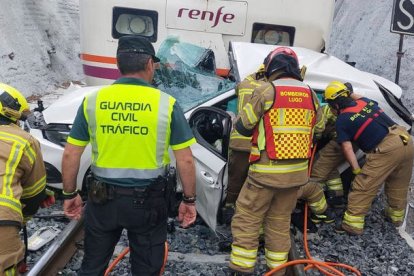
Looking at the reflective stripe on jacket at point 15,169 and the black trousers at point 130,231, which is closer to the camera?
the reflective stripe on jacket at point 15,169

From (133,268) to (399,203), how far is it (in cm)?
317

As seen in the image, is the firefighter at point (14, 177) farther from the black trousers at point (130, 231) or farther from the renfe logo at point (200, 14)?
the renfe logo at point (200, 14)

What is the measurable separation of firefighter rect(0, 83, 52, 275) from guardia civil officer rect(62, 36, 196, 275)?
205mm

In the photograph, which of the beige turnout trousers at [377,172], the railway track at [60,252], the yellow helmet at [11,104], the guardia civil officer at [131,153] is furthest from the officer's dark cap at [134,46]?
the beige turnout trousers at [377,172]

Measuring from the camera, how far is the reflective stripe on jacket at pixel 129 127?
253 cm

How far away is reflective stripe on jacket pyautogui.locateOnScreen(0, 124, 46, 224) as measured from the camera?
8.07 ft

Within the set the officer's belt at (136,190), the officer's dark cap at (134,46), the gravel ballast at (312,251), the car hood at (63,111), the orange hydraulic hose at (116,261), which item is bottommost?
the gravel ballast at (312,251)

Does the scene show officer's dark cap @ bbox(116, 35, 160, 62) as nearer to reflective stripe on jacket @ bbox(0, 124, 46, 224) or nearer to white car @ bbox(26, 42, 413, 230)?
reflective stripe on jacket @ bbox(0, 124, 46, 224)

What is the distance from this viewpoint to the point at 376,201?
5555 millimetres

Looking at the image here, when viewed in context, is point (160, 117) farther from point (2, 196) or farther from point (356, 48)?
point (356, 48)

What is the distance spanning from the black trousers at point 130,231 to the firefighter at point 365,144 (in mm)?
2445

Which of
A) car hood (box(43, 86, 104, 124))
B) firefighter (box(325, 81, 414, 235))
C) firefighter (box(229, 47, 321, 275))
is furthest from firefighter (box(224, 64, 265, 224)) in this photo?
car hood (box(43, 86, 104, 124))

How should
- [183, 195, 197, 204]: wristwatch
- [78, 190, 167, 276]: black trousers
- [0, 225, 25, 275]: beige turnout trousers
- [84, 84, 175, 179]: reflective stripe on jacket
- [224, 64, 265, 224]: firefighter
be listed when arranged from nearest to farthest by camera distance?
1. [0, 225, 25, 275]: beige turnout trousers
2. [84, 84, 175, 179]: reflective stripe on jacket
3. [78, 190, 167, 276]: black trousers
4. [183, 195, 197, 204]: wristwatch
5. [224, 64, 265, 224]: firefighter

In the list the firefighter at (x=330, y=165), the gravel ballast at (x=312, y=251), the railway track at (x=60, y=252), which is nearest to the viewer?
the railway track at (x=60, y=252)
